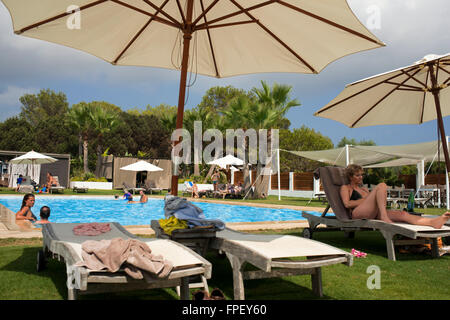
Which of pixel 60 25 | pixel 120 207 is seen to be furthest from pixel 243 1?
pixel 120 207

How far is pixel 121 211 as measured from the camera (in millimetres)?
14266

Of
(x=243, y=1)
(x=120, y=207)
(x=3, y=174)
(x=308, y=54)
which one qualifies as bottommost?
(x=120, y=207)

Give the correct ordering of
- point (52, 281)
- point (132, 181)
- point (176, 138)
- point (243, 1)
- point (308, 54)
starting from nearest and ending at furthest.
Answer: point (52, 281), point (176, 138), point (243, 1), point (308, 54), point (132, 181)

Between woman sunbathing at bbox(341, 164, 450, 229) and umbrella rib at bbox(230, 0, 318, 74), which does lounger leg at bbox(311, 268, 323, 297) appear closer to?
woman sunbathing at bbox(341, 164, 450, 229)

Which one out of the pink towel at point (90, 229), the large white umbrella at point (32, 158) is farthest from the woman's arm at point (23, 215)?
the large white umbrella at point (32, 158)

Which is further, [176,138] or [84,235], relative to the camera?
[176,138]

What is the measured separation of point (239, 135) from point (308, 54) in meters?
20.0

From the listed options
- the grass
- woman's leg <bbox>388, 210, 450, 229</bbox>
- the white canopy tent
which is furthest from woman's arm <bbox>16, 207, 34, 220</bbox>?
the white canopy tent

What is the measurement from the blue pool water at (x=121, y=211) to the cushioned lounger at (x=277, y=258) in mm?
8212

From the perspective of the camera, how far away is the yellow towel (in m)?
3.46

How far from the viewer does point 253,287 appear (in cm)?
341

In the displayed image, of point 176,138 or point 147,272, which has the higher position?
point 176,138

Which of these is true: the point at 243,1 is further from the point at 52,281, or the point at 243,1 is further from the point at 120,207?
the point at 120,207
